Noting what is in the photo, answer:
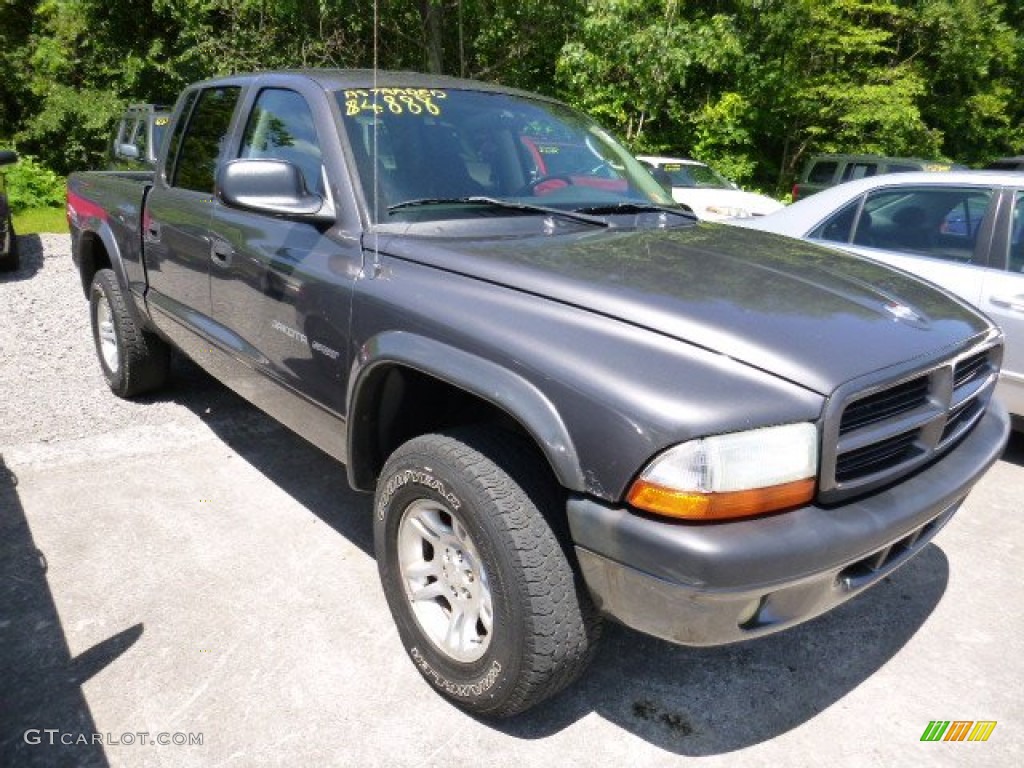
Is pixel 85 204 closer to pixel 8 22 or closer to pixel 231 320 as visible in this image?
pixel 231 320

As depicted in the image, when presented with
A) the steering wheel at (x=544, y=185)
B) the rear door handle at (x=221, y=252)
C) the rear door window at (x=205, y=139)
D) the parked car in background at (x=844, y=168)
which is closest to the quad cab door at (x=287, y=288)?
the rear door handle at (x=221, y=252)

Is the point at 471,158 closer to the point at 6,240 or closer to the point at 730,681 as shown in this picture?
the point at 730,681

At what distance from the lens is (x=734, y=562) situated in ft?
5.82

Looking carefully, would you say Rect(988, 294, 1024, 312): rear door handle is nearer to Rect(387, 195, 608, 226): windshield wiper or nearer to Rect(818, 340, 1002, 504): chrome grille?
Rect(818, 340, 1002, 504): chrome grille

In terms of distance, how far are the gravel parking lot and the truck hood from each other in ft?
3.77

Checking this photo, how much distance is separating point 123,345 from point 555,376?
3511 mm

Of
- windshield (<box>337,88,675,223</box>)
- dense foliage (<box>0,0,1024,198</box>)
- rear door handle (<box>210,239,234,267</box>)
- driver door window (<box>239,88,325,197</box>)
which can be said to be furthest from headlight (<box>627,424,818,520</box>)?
dense foliage (<box>0,0,1024,198</box>)

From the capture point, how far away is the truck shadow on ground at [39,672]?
223cm

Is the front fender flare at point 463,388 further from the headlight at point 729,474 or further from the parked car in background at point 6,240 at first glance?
the parked car in background at point 6,240

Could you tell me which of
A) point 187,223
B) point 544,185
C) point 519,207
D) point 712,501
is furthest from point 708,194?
point 712,501

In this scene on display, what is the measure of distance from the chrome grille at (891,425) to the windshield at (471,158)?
1.32m

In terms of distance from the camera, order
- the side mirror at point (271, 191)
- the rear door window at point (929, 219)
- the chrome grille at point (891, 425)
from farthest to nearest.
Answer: the rear door window at point (929, 219), the side mirror at point (271, 191), the chrome grille at point (891, 425)

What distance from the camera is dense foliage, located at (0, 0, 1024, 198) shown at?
1184 cm

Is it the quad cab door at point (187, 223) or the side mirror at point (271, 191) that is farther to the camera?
the quad cab door at point (187, 223)
